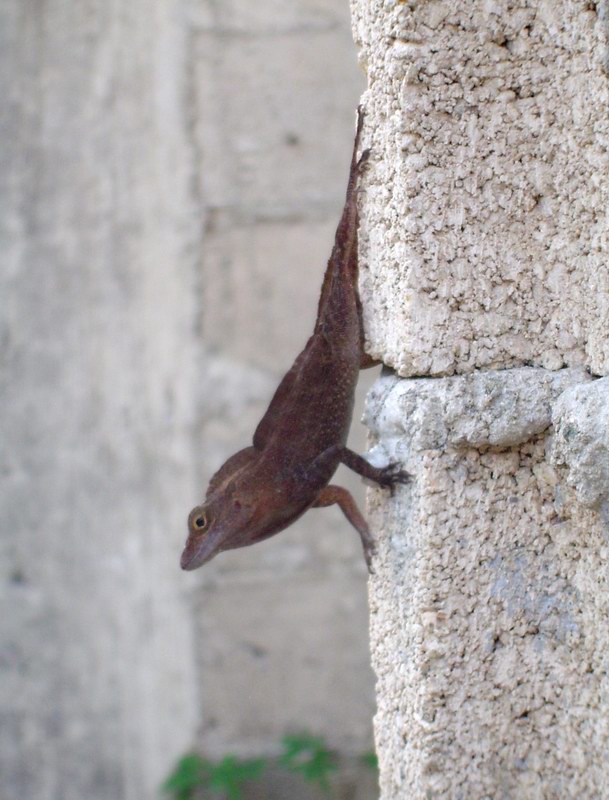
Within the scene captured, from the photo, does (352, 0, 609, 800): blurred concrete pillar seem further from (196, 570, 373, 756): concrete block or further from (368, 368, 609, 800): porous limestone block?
(196, 570, 373, 756): concrete block

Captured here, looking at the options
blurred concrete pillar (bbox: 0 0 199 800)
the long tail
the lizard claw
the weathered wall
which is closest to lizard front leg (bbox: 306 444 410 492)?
the lizard claw

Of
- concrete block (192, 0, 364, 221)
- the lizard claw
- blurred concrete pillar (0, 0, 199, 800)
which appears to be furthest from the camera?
blurred concrete pillar (0, 0, 199, 800)

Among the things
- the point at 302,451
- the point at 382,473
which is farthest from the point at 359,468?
the point at 302,451

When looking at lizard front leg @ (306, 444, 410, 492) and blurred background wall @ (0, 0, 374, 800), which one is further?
blurred background wall @ (0, 0, 374, 800)

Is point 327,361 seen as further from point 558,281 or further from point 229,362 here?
point 229,362

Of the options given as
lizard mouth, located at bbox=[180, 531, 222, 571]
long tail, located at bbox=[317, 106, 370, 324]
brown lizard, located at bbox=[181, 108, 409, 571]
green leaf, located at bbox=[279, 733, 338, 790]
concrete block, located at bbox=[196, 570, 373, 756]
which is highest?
long tail, located at bbox=[317, 106, 370, 324]

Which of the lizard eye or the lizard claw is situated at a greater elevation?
the lizard claw

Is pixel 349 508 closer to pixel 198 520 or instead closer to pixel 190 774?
pixel 198 520

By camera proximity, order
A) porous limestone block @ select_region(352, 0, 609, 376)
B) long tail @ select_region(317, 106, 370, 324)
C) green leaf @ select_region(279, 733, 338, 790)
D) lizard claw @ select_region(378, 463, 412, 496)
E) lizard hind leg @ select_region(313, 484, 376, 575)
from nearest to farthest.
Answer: porous limestone block @ select_region(352, 0, 609, 376)
lizard claw @ select_region(378, 463, 412, 496)
long tail @ select_region(317, 106, 370, 324)
lizard hind leg @ select_region(313, 484, 376, 575)
green leaf @ select_region(279, 733, 338, 790)
